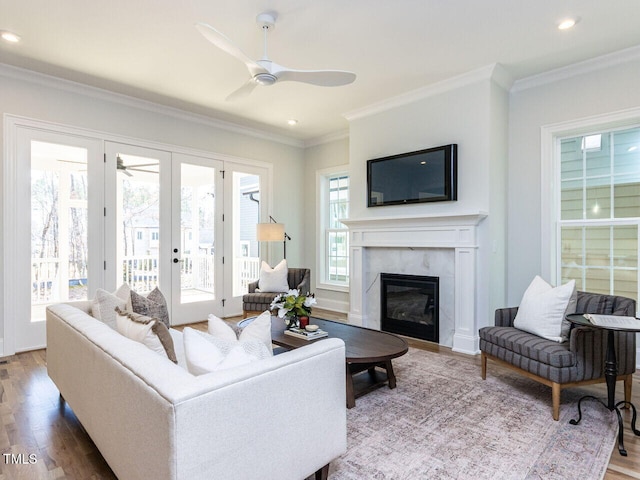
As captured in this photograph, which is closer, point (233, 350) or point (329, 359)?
point (233, 350)

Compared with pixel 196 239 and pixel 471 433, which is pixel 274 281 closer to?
pixel 196 239

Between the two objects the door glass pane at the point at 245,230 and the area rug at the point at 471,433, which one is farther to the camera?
the door glass pane at the point at 245,230

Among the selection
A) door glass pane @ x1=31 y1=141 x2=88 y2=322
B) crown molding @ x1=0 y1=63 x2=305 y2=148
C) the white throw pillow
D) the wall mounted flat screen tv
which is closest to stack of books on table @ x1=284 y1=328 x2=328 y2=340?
the white throw pillow

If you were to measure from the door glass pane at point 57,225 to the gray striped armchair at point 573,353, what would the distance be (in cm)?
439

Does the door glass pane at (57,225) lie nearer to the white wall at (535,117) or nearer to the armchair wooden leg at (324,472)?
the armchair wooden leg at (324,472)

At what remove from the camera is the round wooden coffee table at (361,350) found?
8.39 feet

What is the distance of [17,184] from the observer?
3.78 m

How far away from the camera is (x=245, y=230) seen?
5.76 metres

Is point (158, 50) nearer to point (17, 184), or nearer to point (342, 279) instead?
point (17, 184)

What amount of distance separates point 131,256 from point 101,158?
1223mm

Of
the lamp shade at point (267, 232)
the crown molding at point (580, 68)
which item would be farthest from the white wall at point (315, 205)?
the crown molding at point (580, 68)

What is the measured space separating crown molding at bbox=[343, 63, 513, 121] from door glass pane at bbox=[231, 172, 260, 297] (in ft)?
6.54

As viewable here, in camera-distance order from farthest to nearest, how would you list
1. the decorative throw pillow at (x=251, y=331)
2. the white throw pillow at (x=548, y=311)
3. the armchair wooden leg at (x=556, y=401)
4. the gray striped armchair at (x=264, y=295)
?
1. the gray striped armchair at (x=264, y=295)
2. the white throw pillow at (x=548, y=311)
3. the armchair wooden leg at (x=556, y=401)
4. the decorative throw pillow at (x=251, y=331)

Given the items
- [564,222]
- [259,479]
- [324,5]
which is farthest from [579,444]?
[324,5]
